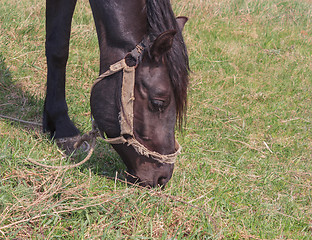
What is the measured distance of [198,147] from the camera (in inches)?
140

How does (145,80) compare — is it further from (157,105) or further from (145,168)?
(145,168)

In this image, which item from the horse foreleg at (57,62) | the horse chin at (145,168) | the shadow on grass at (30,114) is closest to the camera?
the horse chin at (145,168)

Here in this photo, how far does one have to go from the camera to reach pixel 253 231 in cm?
243

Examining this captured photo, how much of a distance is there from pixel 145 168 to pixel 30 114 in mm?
1725

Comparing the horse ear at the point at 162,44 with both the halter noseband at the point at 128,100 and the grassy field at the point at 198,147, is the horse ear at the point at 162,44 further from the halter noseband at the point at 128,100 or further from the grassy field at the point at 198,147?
the grassy field at the point at 198,147

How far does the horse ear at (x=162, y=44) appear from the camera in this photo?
6.57 ft

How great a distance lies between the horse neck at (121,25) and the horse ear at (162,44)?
6.1 inches

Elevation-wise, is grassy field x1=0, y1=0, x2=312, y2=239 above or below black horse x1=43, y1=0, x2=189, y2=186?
A: below

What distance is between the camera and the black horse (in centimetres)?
216

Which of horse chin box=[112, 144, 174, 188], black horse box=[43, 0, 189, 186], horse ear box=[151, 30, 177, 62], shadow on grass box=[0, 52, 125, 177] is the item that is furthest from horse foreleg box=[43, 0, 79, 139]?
horse ear box=[151, 30, 177, 62]

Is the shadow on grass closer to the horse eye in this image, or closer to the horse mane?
the horse eye

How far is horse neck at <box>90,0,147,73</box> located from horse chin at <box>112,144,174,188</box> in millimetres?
554

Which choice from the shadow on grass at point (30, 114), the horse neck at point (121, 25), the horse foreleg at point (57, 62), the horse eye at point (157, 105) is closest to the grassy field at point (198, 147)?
the shadow on grass at point (30, 114)

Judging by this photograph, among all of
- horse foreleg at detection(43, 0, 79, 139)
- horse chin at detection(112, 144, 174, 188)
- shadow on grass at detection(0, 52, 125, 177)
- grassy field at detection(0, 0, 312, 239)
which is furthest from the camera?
horse foreleg at detection(43, 0, 79, 139)
